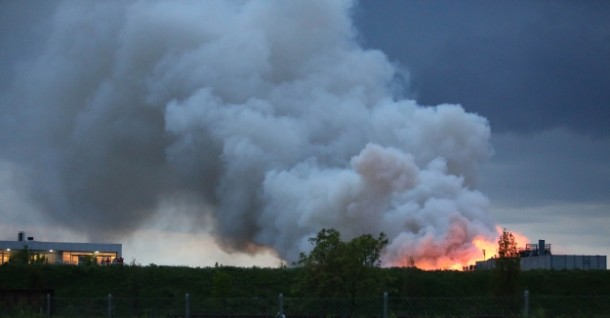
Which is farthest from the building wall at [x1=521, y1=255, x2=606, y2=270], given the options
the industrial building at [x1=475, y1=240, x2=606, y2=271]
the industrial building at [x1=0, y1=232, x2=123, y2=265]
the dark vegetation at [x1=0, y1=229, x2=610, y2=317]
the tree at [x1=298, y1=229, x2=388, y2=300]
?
the industrial building at [x1=0, y1=232, x2=123, y2=265]

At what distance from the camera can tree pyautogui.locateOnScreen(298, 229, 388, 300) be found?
46719 millimetres

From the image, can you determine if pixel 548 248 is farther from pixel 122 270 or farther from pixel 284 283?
pixel 122 270

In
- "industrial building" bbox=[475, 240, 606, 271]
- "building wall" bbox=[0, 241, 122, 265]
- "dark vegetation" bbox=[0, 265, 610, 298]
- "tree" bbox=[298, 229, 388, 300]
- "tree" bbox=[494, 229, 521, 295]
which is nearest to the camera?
"tree" bbox=[298, 229, 388, 300]

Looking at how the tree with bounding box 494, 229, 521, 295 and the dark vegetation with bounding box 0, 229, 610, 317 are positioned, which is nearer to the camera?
the tree with bounding box 494, 229, 521, 295

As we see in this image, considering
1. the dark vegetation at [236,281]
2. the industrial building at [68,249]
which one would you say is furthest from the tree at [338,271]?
the industrial building at [68,249]

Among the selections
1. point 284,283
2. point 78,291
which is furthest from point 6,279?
point 284,283

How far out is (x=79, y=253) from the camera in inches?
4422

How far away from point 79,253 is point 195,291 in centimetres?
4986

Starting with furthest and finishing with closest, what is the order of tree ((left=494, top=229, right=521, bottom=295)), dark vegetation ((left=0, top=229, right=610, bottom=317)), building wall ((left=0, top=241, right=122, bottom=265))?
building wall ((left=0, top=241, right=122, bottom=265))
dark vegetation ((left=0, top=229, right=610, bottom=317))
tree ((left=494, top=229, right=521, bottom=295))

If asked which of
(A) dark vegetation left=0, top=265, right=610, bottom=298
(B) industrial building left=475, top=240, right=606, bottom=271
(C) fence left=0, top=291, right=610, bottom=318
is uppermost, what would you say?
(B) industrial building left=475, top=240, right=606, bottom=271

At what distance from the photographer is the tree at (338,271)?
1839 inches

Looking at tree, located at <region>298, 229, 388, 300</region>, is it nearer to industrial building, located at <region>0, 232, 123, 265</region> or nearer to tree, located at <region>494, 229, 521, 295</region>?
tree, located at <region>494, 229, 521, 295</region>

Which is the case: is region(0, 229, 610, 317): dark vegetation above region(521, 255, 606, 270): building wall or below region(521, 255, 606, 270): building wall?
below

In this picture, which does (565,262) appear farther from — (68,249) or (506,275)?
(68,249)
